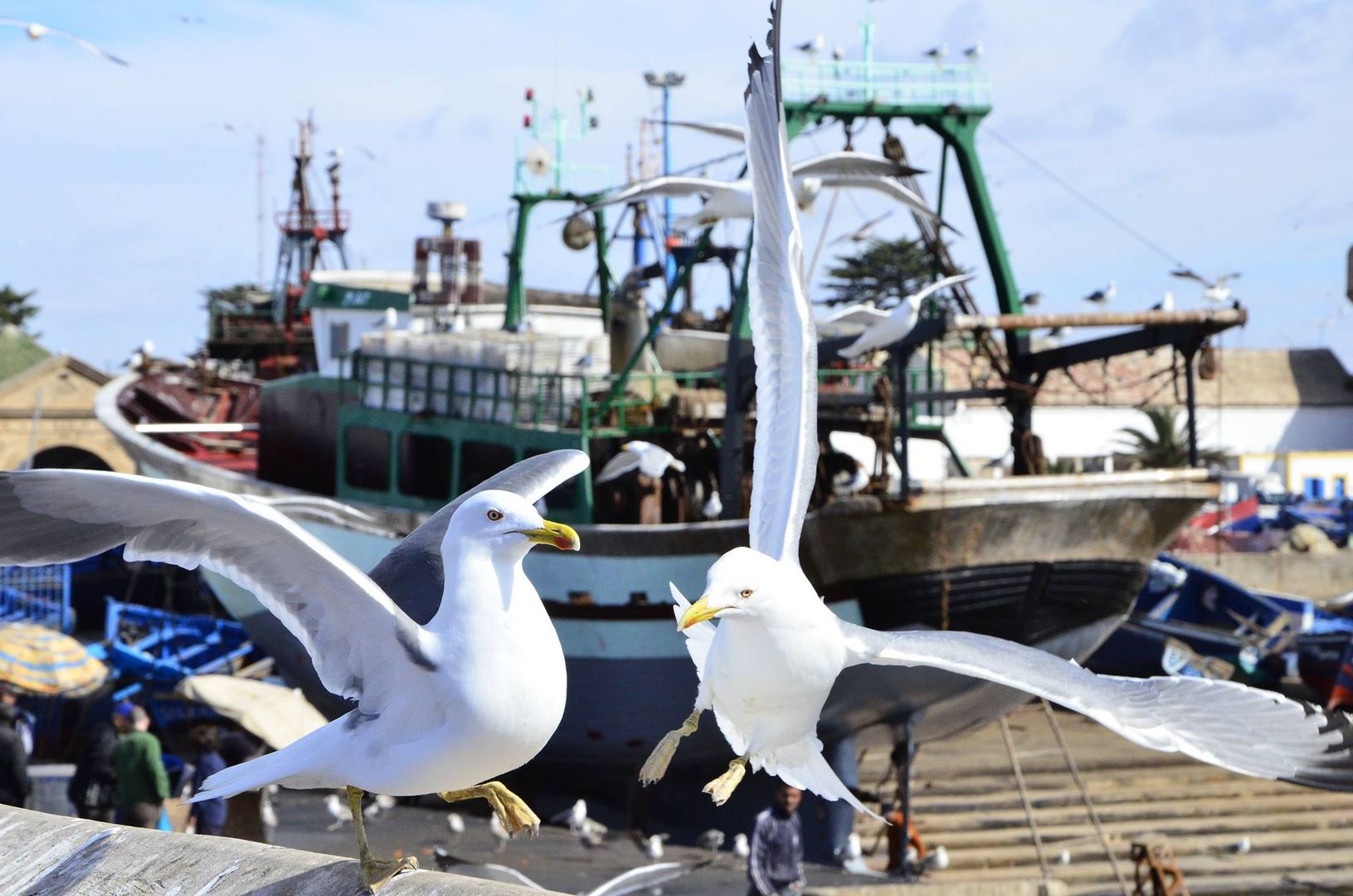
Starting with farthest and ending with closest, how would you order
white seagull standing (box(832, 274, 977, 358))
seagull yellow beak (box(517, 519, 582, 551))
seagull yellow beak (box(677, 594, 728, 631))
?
white seagull standing (box(832, 274, 977, 358))
seagull yellow beak (box(677, 594, 728, 631))
seagull yellow beak (box(517, 519, 582, 551))

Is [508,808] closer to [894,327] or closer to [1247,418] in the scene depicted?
[894,327]

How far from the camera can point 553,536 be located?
349cm

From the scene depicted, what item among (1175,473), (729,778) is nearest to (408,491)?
(1175,473)

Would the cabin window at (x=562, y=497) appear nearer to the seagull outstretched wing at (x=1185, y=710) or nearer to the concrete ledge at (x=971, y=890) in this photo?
the concrete ledge at (x=971, y=890)

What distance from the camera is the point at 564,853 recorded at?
11656 millimetres

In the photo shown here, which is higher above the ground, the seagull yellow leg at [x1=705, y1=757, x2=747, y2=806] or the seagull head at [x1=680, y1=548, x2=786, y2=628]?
the seagull head at [x1=680, y1=548, x2=786, y2=628]

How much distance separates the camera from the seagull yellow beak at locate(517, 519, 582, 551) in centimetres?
346

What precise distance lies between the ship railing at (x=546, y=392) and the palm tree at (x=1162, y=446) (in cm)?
1691

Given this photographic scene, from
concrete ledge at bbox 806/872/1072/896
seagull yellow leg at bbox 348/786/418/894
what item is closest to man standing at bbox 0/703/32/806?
concrete ledge at bbox 806/872/1072/896

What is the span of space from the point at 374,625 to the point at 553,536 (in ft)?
1.66

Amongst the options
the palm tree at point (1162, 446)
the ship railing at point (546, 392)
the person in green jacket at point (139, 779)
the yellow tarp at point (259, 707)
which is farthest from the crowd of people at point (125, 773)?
the palm tree at point (1162, 446)

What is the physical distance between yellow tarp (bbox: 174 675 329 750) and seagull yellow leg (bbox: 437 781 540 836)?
7.58 m

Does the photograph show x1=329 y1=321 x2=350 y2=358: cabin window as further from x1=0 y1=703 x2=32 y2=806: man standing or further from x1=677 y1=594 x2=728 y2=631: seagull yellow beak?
x1=677 y1=594 x2=728 y2=631: seagull yellow beak

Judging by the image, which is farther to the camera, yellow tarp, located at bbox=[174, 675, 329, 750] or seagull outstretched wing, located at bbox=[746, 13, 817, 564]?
yellow tarp, located at bbox=[174, 675, 329, 750]
